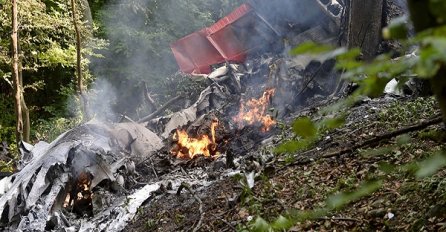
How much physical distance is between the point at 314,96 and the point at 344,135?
189 inches

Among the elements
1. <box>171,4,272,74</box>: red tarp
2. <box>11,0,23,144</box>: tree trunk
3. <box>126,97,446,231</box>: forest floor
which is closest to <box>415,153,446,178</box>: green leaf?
<box>126,97,446,231</box>: forest floor

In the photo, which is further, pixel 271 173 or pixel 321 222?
pixel 271 173

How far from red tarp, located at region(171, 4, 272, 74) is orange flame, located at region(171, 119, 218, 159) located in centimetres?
588

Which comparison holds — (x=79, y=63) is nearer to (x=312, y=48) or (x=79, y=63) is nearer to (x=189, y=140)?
(x=189, y=140)

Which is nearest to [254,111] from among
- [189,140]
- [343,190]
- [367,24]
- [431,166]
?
[189,140]

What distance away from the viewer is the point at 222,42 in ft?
47.8

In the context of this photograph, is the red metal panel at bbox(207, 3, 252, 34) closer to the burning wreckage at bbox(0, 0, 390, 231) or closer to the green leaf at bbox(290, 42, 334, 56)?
the burning wreckage at bbox(0, 0, 390, 231)

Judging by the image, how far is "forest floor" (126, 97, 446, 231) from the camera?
2682 mm

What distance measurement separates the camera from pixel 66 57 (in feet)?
46.0

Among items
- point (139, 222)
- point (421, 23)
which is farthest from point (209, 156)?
point (421, 23)

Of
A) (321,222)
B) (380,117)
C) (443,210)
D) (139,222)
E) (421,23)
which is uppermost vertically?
(421,23)

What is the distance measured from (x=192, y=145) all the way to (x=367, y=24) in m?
4.74

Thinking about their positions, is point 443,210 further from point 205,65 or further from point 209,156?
point 205,65

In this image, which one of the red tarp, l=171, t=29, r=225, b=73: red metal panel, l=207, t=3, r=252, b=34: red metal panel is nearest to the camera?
l=207, t=3, r=252, b=34: red metal panel
